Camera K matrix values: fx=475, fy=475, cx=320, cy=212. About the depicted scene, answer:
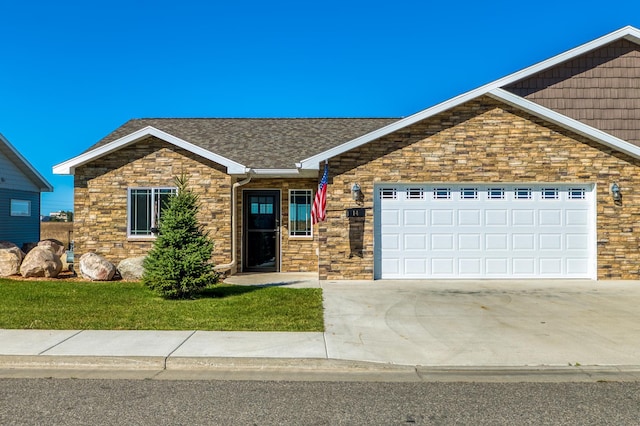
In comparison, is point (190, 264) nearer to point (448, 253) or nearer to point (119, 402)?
point (119, 402)

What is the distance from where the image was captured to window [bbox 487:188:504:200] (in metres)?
12.9

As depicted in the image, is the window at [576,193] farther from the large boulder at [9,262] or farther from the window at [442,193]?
the large boulder at [9,262]

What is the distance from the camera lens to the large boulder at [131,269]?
12.6m

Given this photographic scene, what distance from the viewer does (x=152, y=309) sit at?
28.4 feet

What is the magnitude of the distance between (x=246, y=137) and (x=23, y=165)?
33.3 ft

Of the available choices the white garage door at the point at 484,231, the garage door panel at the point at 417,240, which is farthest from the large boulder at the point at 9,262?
the garage door panel at the point at 417,240

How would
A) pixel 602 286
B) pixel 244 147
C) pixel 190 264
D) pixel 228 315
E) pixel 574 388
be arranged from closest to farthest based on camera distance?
pixel 574 388 → pixel 228 315 → pixel 190 264 → pixel 602 286 → pixel 244 147

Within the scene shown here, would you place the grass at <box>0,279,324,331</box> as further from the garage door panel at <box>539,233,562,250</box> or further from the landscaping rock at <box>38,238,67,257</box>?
the garage door panel at <box>539,233,562,250</box>

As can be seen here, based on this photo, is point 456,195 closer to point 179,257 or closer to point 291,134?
point 291,134

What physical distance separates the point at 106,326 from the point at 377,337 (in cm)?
417

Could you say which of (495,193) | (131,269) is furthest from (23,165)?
(495,193)

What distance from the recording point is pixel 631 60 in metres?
15.2

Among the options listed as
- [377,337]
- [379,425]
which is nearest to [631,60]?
[377,337]

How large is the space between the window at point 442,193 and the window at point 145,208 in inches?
289
